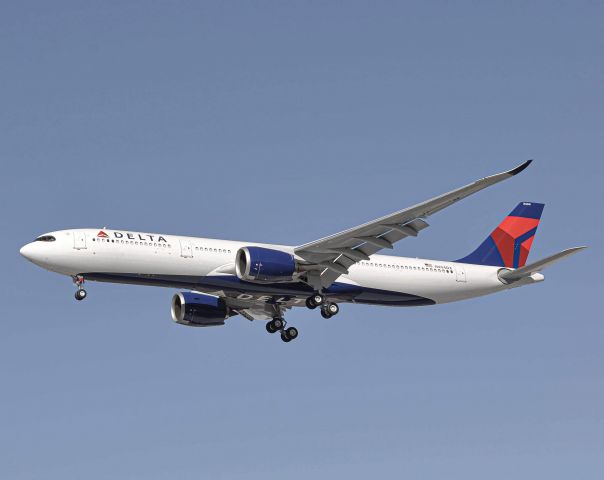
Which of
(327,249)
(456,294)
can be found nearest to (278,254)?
(327,249)

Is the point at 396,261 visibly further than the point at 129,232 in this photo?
Yes

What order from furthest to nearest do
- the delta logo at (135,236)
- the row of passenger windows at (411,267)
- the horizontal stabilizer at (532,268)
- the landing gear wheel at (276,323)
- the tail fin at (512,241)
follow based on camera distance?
the tail fin at (512,241) < the landing gear wheel at (276,323) < the row of passenger windows at (411,267) < the delta logo at (135,236) < the horizontal stabilizer at (532,268)

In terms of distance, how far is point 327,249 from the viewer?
49.0m

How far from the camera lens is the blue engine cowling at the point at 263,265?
47844 millimetres

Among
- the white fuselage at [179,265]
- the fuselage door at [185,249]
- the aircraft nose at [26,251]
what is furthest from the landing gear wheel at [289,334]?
the aircraft nose at [26,251]

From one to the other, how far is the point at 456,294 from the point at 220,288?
1247cm

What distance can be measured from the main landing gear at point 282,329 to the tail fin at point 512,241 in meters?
9.47

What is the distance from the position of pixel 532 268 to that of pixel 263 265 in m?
12.9

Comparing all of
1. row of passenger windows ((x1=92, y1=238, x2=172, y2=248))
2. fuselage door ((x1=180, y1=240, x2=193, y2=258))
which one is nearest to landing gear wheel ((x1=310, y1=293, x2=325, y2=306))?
fuselage door ((x1=180, y1=240, x2=193, y2=258))

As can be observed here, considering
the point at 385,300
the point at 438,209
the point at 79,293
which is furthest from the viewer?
the point at 385,300

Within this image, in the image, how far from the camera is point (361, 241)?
159 feet

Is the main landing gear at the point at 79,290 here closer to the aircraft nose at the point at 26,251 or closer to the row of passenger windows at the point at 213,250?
the aircraft nose at the point at 26,251

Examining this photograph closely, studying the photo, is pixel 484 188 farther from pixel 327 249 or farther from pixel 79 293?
pixel 79 293

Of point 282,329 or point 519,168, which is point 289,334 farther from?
point 519,168
